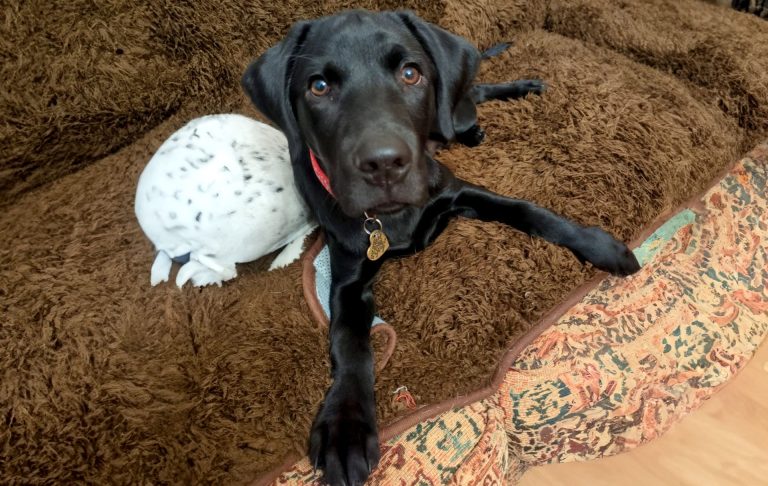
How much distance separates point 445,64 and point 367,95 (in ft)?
1.08

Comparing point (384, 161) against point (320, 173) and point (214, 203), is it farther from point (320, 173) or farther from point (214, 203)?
point (214, 203)

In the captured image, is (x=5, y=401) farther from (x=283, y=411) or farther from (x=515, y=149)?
(x=515, y=149)

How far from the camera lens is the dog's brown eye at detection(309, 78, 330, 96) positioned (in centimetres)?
136

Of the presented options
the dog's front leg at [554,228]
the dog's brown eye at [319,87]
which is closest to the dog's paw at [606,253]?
the dog's front leg at [554,228]

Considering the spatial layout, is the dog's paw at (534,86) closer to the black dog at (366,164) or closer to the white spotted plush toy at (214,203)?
the black dog at (366,164)

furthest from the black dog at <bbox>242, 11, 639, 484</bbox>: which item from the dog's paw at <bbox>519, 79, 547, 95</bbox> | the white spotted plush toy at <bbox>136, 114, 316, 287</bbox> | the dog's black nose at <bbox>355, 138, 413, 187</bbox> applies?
the dog's paw at <bbox>519, 79, 547, 95</bbox>

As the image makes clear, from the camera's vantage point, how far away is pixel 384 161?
1.16 m

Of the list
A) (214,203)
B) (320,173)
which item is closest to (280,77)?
(320,173)

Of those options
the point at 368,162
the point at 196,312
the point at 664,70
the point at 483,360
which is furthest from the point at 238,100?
the point at 664,70

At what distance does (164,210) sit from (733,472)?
197 centimetres

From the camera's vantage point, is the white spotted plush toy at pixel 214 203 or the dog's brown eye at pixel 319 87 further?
the white spotted plush toy at pixel 214 203

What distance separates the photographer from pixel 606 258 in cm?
158

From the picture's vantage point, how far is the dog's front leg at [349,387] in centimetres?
123

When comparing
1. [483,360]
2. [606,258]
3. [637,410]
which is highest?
[606,258]
